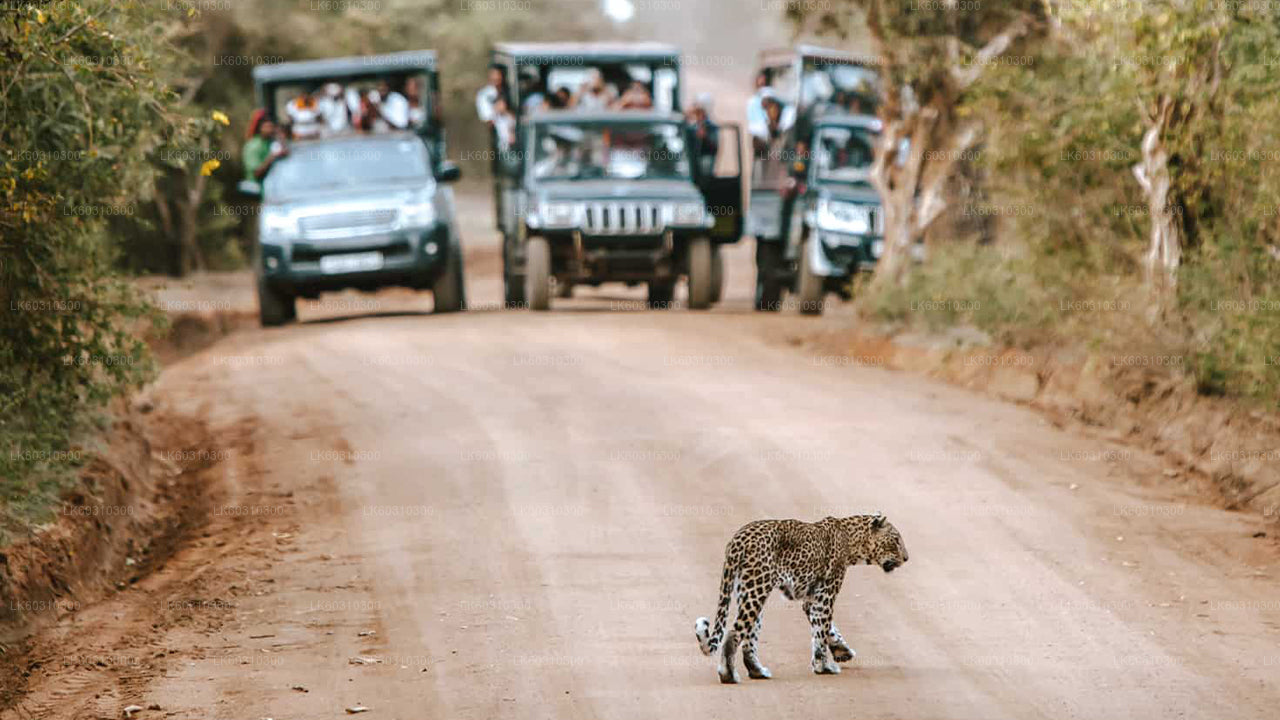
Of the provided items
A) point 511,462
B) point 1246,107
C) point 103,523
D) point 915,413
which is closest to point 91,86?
point 103,523

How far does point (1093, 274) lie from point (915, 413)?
100 inches

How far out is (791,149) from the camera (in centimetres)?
2278

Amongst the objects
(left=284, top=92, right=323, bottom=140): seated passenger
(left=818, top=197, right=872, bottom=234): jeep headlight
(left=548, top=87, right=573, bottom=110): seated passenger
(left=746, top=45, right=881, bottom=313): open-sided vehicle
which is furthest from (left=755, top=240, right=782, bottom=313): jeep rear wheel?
(left=284, top=92, right=323, bottom=140): seated passenger

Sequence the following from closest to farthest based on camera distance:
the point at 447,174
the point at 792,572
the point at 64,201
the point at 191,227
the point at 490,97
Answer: the point at 792,572
the point at 64,201
the point at 447,174
the point at 490,97
the point at 191,227

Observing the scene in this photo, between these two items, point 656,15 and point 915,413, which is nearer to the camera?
point 915,413

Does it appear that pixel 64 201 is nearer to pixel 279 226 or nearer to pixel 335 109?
pixel 279 226

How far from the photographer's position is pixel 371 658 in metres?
8.05

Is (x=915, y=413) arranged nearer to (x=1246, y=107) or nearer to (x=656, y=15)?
(x=1246, y=107)

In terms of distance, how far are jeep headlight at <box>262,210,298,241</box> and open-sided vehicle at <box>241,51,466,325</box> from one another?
0.04ft

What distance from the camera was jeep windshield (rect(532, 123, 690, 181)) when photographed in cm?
2228

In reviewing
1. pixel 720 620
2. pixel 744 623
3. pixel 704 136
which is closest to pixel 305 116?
pixel 704 136

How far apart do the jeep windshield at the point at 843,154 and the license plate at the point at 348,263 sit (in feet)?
17.2

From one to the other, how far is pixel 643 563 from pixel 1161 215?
619 cm

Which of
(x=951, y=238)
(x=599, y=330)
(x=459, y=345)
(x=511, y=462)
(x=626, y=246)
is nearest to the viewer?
(x=511, y=462)
